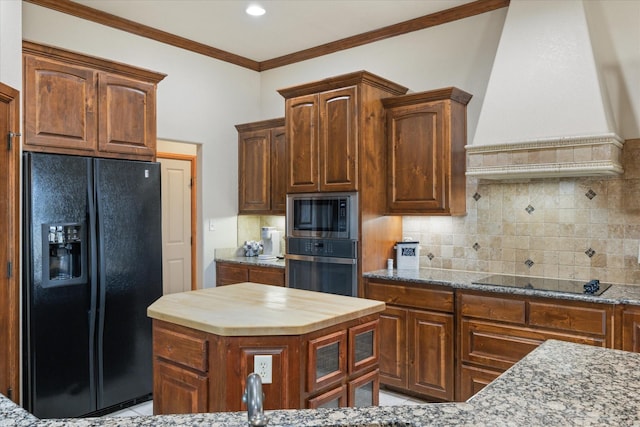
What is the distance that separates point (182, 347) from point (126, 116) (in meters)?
2.01

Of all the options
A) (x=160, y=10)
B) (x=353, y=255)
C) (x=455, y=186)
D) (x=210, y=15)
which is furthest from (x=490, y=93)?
(x=160, y=10)

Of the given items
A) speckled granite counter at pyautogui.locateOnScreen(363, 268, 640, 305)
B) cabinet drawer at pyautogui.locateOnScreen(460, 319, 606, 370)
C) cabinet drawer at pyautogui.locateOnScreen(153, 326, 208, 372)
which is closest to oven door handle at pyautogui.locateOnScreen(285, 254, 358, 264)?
speckled granite counter at pyautogui.locateOnScreen(363, 268, 640, 305)

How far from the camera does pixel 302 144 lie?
4234 millimetres

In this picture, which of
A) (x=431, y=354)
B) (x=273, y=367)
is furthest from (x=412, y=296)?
(x=273, y=367)

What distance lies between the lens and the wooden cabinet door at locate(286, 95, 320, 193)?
414cm

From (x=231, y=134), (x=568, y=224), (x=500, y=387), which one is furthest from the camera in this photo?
(x=231, y=134)

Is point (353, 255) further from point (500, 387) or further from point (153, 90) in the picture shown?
point (500, 387)

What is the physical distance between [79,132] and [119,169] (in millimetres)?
353

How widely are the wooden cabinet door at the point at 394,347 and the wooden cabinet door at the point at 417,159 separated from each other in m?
0.88

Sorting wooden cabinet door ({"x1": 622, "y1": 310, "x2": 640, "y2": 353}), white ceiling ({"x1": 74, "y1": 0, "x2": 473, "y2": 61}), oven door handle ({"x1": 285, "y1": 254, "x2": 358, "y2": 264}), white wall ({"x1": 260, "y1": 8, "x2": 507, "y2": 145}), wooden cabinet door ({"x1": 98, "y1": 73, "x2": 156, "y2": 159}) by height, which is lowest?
wooden cabinet door ({"x1": 622, "y1": 310, "x2": 640, "y2": 353})

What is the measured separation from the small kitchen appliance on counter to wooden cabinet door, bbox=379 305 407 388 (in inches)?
70.0

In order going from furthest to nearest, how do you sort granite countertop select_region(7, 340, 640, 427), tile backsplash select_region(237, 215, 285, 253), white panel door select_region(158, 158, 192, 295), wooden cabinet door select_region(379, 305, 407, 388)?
white panel door select_region(158, 158, 192, 295) < tile backsplash select_region(237, 215, 285, 253) < wooden cabinet door select_region(379, 305, 407, 388) < granite countertop select_region(7, 340, 640, 427)

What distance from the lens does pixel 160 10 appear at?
409 cm

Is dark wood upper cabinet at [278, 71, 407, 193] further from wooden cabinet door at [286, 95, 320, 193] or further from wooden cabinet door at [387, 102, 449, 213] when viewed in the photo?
wooden cabinet door at [387, 102, 449, 213]
